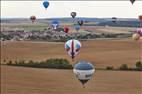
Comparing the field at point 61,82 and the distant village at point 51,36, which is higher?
the distant village at point 51,36

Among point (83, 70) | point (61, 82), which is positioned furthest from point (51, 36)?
point (83, 70)

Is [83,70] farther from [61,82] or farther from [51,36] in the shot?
[51,36]

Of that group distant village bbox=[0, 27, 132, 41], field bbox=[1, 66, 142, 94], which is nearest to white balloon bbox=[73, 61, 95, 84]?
field bbox=[1, 66, 142, 94]

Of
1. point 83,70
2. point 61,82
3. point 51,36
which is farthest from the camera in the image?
point 51,36

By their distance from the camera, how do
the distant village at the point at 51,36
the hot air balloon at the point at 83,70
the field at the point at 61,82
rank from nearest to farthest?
1. the hot air balloon at the point at 83,70
2. the field at the point at 61,82
3. the distant village at the point at 51,36

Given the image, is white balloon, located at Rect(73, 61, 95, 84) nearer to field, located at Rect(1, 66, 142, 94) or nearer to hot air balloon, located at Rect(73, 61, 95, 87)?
hot air balloon, located at Rect(73, 61, 95, 87)

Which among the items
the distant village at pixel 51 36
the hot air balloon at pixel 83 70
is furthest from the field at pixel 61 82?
the distant village at pixel 51 36

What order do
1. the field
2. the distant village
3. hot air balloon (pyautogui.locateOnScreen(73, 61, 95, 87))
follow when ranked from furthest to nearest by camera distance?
the distant village → the field → hot air balloon (pyautogui.locateOnScreen(73, 61, 95, 87))

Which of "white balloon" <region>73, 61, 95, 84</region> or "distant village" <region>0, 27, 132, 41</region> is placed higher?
"white balloon" <region>73, 61, 95, 84</region>

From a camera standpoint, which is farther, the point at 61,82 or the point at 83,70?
the point at 61,82

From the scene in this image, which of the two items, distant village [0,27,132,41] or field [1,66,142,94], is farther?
distant village [0,27,132,41]

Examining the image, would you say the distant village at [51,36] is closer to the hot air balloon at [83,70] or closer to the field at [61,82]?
the field at [61,82]
